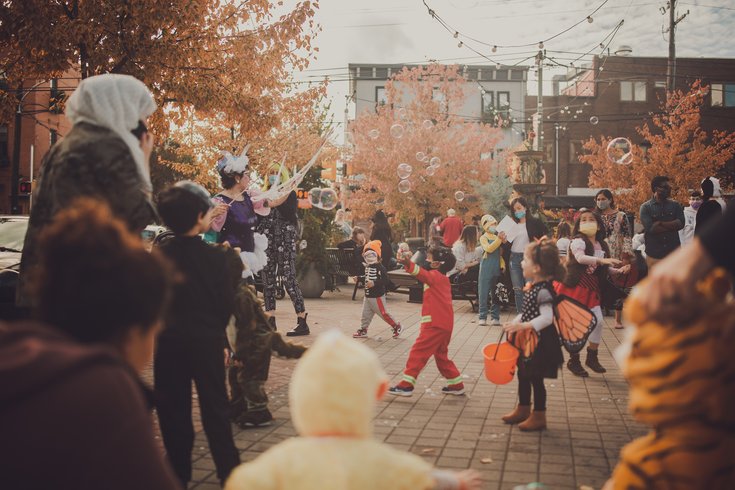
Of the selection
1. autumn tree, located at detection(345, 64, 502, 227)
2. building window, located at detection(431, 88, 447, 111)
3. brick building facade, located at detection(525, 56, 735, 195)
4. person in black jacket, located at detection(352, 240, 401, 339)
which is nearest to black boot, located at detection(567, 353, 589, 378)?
person in black jacket, located at detection(352, 240, 401, 339)

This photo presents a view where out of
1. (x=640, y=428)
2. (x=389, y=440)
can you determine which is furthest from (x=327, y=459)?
(x=640, y=428)

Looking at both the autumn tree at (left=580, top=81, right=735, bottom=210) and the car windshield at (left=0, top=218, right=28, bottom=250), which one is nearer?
the car windshield at (left=0, top=218, right=28, bottom=250)

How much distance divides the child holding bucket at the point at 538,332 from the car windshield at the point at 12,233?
6.69m

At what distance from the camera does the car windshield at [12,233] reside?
31.1ft

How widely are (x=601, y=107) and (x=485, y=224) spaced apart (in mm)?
40419

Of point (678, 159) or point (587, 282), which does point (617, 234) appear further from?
point (678, 159)

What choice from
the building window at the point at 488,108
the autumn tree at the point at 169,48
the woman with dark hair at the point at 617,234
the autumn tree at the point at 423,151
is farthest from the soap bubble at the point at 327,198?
the building window at the point at 488,108

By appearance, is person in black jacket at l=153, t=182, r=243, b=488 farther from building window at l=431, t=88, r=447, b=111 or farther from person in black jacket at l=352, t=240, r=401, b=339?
building window at l=431, t=88, r=447, b=111

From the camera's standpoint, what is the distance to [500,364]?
5.87 meters

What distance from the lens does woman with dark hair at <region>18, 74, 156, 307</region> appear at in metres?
3.25

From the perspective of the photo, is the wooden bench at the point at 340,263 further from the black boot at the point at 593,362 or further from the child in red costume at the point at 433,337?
the child in red costume at the point at 433,337

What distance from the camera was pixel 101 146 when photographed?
3.29 metres

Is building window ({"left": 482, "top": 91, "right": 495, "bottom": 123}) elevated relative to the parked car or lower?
elevated

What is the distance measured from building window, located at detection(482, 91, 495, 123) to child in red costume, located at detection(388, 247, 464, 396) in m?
50.9
